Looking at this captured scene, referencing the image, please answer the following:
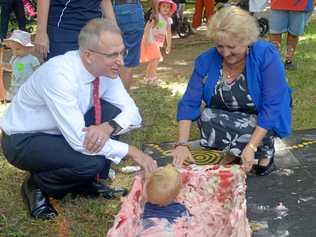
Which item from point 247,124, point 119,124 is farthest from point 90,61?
point 247,124

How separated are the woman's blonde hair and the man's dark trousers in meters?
0.75

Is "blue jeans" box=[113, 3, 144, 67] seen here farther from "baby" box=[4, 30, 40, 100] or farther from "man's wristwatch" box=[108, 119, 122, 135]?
"man's wristwatch" box=[108, 119, 122, 135]

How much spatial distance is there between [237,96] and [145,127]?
1.18 meters

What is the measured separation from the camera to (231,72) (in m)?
3.33

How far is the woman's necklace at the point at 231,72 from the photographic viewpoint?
3309mm

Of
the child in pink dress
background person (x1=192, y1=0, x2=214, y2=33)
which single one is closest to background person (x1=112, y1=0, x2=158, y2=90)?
the child in pink dress

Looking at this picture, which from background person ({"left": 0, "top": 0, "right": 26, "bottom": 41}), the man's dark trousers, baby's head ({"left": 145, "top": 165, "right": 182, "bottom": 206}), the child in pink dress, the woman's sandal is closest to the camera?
baby's head ({"left": 145, "top": 165, "right": 182, "bottom": 206})

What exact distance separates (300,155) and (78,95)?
1.64m

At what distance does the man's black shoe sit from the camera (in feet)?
10.1

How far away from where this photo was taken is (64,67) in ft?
9.20

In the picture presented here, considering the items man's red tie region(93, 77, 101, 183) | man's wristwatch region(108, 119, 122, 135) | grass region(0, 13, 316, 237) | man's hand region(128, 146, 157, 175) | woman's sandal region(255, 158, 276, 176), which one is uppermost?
man's red tie region(93, 77, 101, 183)

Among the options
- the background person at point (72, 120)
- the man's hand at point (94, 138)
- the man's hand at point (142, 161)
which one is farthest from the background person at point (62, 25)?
the man's hand at point (142, 161)

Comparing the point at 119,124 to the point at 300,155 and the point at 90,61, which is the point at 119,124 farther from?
the point at 300,155

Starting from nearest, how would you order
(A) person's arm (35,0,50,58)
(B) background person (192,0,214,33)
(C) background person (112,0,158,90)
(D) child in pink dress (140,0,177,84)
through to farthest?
(A) person's arm (35,0,50,58) → (C) background person (112,0,158,90) → (D) child in pink dress (140,0,177,84) → (B) background person (192,0,214,33)
